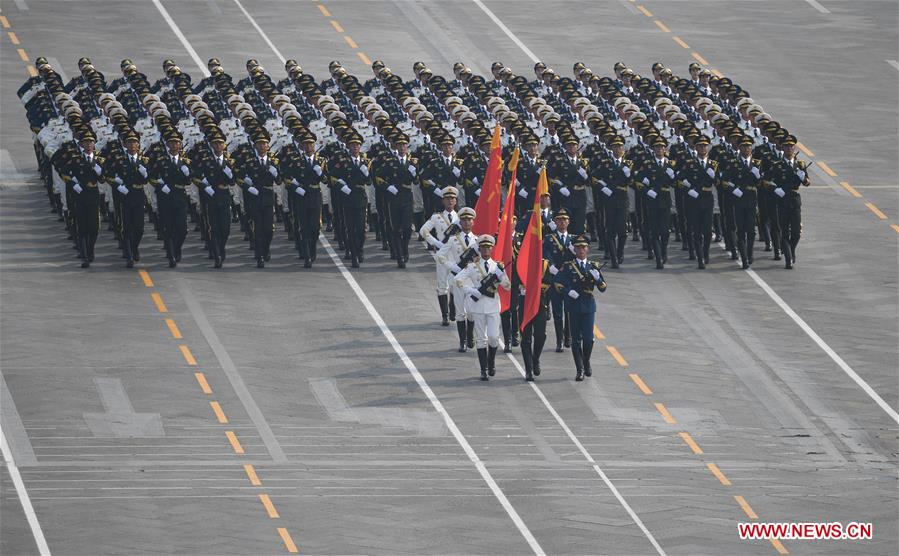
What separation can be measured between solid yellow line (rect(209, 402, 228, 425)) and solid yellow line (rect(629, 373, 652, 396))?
8.22 meters

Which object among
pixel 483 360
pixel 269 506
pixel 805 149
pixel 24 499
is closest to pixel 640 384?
pixel 483 360

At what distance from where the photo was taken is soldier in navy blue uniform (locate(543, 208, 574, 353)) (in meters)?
53.5

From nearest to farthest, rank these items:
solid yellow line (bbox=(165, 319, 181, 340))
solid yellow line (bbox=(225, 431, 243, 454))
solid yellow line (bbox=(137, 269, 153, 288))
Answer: solid yellow line (bbox=(225, 431, 243, 454)) → solid yellow line (bbox=(165, 319, 181, 340)) → solid yellow line (bbox=(137, 269, 153, 288))

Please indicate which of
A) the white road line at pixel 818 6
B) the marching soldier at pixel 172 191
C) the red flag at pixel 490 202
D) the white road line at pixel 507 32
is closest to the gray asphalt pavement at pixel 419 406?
the marching soldier at pixel 172 191

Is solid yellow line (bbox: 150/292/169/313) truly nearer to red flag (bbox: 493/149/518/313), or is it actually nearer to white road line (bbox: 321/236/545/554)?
white road line (bbox: 321/236/545/554)

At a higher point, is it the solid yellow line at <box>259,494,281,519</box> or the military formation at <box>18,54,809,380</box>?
the military formation at <box>18,54,809,380</box>

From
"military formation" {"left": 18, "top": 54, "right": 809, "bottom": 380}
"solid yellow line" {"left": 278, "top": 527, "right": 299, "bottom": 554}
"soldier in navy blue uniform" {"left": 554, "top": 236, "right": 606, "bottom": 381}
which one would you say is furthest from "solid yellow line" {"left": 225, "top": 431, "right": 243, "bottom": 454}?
"military formation" {"left": 18, "top": 54, "right": 809, "bottom": 380}

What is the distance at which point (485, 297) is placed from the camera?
172 ft

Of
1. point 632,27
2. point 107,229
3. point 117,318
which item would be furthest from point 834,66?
point 117,318

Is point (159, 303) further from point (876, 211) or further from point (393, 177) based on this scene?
point (876, 211)

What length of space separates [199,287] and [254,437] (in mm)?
10058

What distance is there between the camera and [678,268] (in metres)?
61.2

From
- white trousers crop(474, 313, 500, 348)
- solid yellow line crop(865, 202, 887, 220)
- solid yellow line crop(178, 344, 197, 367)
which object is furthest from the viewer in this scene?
solid yellow line crop(865, 202, 887, 220)

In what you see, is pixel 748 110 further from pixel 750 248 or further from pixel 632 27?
pixel 632 27
